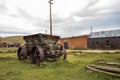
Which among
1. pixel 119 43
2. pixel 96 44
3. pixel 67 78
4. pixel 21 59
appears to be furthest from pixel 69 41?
pixel 67 78

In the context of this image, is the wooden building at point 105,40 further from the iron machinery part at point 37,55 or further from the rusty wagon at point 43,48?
the iron machinery part at point 37,55

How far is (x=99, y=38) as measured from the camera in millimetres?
36531

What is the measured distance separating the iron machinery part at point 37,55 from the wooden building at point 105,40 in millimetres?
23471

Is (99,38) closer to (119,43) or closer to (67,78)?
(119,43)

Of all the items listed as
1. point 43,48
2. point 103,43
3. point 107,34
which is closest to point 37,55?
point 43,48

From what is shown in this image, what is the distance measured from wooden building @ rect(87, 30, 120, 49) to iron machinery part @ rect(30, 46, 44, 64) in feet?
77.0

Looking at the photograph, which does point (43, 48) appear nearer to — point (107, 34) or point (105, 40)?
point (105, 40)

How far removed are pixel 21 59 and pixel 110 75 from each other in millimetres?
10750

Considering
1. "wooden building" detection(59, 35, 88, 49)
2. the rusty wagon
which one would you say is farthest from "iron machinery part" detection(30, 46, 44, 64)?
"wooden building" detection(59, 35, 88, 49)

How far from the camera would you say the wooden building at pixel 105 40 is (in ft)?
111

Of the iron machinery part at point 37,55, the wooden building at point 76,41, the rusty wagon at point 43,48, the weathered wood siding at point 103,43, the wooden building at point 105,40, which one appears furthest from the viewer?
the wooden building at point 76,41

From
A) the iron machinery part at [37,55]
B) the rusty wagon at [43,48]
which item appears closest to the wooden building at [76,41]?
the rusty wagon at [43,48]

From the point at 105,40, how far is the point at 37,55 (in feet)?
80.1

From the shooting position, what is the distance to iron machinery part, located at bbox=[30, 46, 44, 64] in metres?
12.9
